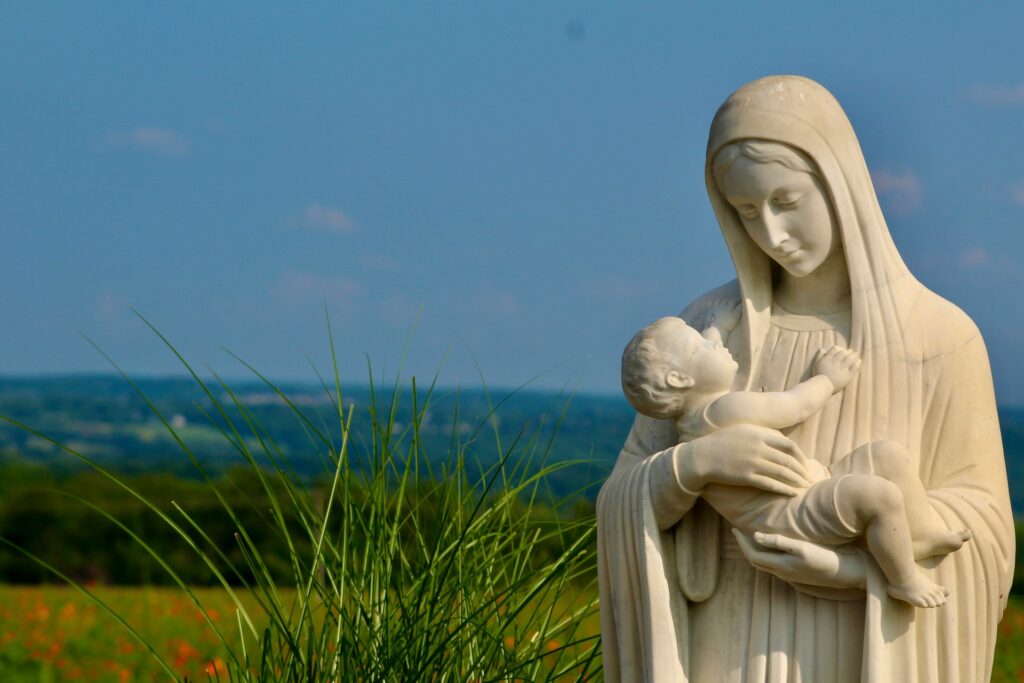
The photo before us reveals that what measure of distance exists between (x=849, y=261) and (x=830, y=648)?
1.08 meters

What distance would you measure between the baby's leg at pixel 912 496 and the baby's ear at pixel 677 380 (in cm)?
51

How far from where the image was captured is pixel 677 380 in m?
4.41

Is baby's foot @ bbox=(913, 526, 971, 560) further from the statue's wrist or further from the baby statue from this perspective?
the statue's wrist

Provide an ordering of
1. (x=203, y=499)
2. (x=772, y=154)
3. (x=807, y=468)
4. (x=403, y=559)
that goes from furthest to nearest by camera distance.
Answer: (x=203, y=499) < (x=403, y=559) < (x=772, y=154) < (x=807, y=468)

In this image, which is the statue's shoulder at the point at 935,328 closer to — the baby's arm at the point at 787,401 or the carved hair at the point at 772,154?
the baby's arm at the point at 787,401

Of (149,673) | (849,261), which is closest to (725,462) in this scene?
→ (849,261)

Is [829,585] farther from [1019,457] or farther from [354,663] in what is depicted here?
[1019,457]

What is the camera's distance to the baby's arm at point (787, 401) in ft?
14.4

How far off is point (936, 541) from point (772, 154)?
3.80ft

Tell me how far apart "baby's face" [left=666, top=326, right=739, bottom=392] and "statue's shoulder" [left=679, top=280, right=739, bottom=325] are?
0.44m

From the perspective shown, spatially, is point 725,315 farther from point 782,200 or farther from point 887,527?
point 887,527

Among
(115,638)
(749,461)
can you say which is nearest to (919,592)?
(749,461)

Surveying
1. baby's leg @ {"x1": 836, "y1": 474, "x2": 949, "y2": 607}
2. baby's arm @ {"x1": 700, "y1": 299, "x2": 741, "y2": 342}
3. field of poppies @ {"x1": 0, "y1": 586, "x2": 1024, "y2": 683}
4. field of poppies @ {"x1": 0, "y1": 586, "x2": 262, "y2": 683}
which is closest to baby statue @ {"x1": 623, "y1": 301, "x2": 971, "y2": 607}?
baby's leg @ {"x1": 836, "y1": 474, "x2": 949, "y2": 607}

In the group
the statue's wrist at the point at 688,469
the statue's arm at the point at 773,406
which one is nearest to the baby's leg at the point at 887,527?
the statue's arm at the point at 773,406
